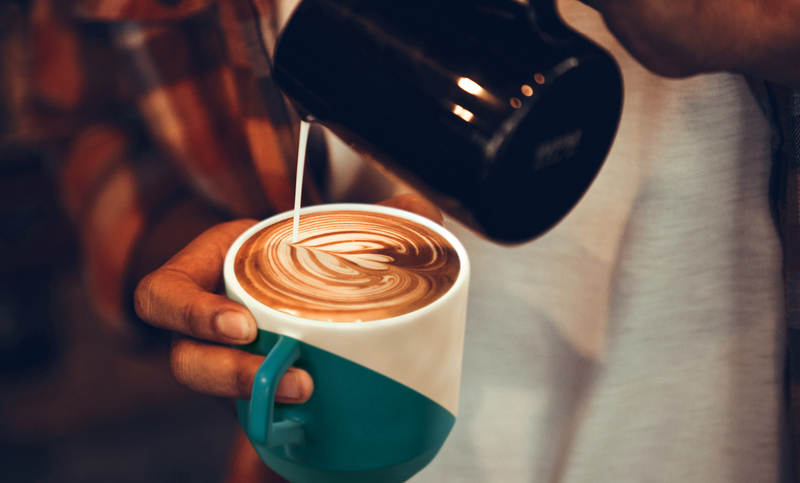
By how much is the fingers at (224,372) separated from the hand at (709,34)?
34cm

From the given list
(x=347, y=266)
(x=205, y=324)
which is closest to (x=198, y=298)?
(x=205, y=324)

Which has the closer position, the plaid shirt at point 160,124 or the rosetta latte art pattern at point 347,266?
the rosetta latte art pattern at point 347,266

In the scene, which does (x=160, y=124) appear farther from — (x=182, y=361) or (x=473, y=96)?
(x=473, y=96)

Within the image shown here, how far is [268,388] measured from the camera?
367mm

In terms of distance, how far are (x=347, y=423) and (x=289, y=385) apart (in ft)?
0.21

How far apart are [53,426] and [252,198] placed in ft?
3.93

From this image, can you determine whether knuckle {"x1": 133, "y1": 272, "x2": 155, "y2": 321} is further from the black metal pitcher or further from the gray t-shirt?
the gray t-shirt

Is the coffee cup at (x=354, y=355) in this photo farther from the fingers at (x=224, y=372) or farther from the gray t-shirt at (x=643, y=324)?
the gray t-shirt at (x=643, y=324)

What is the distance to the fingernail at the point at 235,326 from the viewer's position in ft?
1.36

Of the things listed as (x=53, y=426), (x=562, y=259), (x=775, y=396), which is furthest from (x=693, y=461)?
(x=53, y=426)

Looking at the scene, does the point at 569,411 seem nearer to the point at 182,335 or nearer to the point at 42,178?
the point at 182,335

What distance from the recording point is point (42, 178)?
1.51 metres

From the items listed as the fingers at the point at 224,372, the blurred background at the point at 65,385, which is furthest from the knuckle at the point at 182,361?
the blurred background at the point at 65,385

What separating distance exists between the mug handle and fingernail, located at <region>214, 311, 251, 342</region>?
3cm
